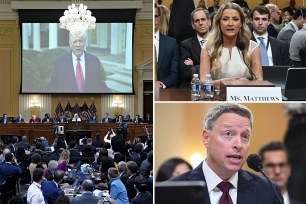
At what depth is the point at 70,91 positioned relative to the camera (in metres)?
22.9

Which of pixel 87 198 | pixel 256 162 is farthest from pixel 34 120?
pixel 256 162

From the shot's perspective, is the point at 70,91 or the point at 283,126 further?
the point at 70,91

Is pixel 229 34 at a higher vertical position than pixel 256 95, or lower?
higher

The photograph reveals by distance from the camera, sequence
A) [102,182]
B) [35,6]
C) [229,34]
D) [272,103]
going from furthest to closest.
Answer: [35,6] → [102,182] → [229,34] → [272,103]

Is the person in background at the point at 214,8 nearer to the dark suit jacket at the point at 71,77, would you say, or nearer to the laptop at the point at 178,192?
the laptop at the point at 178,192

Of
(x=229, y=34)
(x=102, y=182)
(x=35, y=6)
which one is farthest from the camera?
(x=35, y=6)

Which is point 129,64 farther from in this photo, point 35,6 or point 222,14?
point 222,14

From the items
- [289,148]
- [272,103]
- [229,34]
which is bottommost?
[289,148]

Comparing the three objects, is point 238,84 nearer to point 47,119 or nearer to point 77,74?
point 47,119

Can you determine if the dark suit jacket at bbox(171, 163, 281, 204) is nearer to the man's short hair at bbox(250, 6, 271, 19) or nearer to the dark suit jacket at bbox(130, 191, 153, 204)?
the man's short hair at bbox(250, 6, 271, 19)

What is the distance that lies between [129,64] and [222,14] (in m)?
19.9

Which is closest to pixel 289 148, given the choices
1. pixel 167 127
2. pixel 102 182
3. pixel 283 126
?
pixel 283 126

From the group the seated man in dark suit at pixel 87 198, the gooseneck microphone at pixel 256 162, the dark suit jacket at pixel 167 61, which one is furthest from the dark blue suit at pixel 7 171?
the gooseneck microphone at pixel 256 162

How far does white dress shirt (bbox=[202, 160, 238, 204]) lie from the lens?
3092 mm
